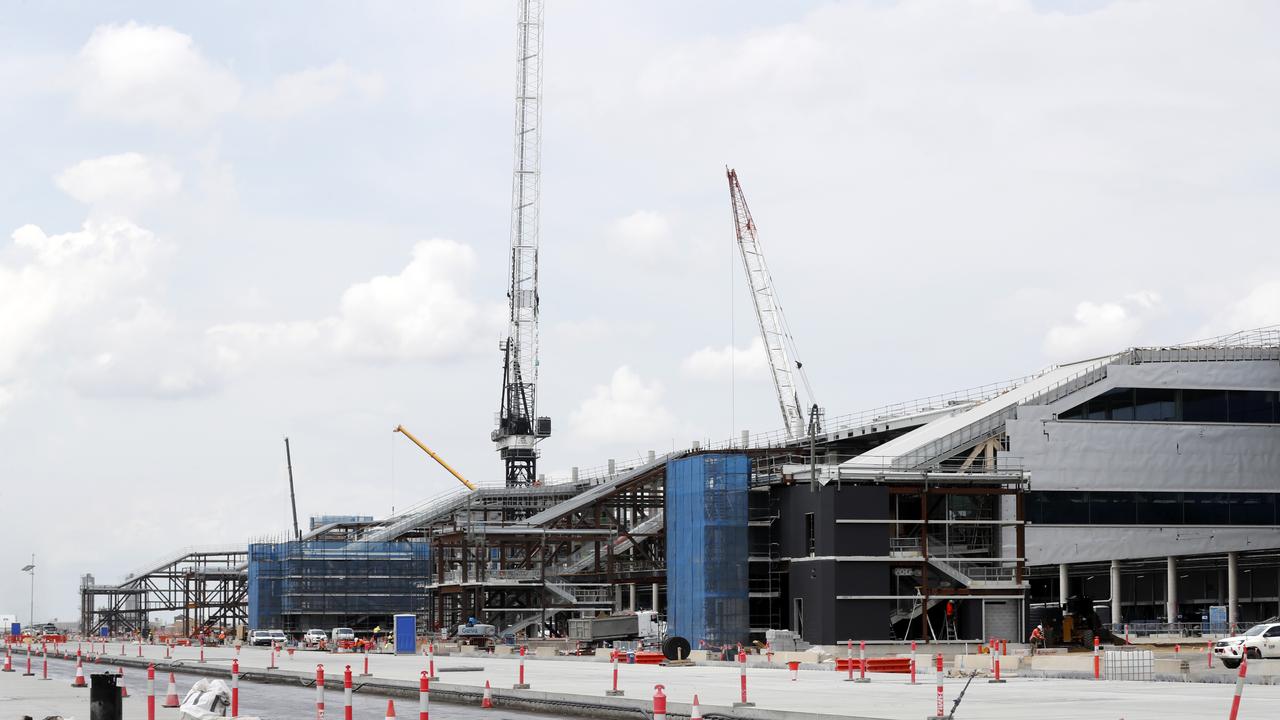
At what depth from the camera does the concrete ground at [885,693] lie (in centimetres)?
3628

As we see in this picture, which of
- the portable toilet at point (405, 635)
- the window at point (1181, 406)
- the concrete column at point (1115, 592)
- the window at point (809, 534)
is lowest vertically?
the portable toilet at point (405, 635)

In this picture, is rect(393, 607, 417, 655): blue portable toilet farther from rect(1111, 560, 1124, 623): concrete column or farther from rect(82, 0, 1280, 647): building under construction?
rect(1111, 560, 1124, 623): concrete column

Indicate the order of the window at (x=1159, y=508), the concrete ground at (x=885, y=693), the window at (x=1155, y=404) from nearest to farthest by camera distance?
1. the concrete ground at (x=885, y=693)
2. the window at (x=1159, y=508)
3. the window at (x=1155, y=404)

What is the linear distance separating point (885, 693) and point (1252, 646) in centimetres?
2165

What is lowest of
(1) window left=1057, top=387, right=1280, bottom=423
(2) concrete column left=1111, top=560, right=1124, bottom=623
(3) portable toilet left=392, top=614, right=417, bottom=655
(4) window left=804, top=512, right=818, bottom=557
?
(3) portable toilet left=392, top=614, right=417, bottom=655

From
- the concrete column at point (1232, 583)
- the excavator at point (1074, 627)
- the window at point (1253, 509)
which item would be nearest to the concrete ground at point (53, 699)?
the excavator at point (1074, 627)

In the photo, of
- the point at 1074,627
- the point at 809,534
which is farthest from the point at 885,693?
the point at 809,534

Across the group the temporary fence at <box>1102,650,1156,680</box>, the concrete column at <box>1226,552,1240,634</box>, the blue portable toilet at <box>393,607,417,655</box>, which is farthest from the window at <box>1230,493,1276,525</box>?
the temporary fence at <box>1102,650,1156,680</box>

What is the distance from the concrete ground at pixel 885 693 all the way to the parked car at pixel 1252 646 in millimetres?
10149

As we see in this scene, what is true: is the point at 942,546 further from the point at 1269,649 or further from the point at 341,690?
the point at 341,690

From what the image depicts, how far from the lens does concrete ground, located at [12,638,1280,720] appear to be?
3628 centimetres

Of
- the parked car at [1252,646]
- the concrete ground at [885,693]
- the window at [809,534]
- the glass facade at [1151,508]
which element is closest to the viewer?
the concrete ground at [885,693]

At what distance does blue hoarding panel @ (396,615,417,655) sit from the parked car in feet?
185

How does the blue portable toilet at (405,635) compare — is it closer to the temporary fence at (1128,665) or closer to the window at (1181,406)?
the window at (1181,406)
